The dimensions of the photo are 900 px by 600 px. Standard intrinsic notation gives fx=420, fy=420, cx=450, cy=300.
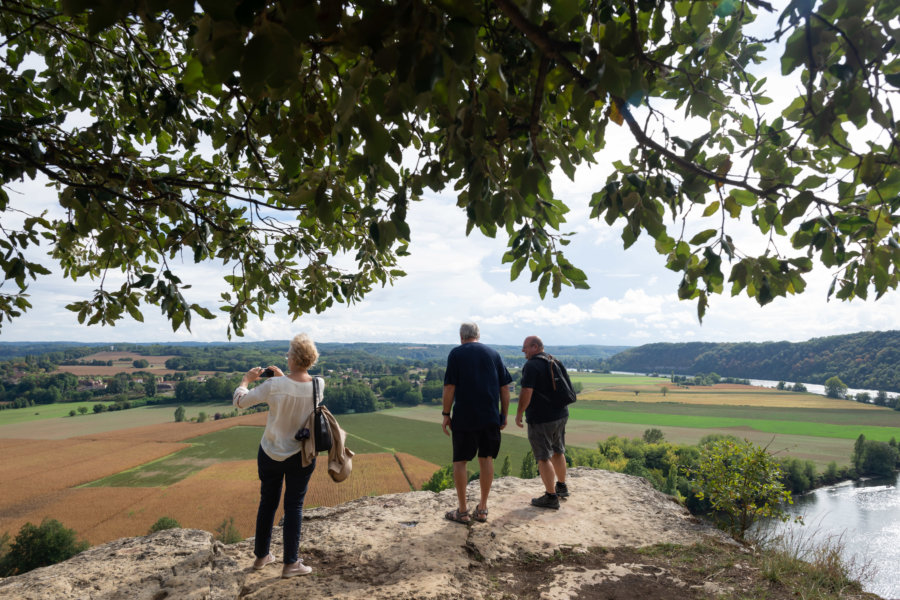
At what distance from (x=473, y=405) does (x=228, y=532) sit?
31129 mm

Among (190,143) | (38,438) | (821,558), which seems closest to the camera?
(190,143)

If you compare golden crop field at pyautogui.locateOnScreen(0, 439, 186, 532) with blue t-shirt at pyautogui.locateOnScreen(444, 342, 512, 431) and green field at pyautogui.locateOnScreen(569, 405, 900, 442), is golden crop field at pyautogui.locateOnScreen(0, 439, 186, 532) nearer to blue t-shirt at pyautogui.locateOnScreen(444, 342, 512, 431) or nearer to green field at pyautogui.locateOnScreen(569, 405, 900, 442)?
blue t-shirt at pyautogui.locateOnScreen(444, 342, 512, 431)

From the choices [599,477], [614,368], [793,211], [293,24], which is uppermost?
[293,24]

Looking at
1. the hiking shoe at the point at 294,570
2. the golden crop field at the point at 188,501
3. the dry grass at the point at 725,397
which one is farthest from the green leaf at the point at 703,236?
the dry grass at the point at 725,397

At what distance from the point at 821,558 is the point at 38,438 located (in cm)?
6706

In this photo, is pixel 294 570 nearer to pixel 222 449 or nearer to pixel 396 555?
pixel 396 555

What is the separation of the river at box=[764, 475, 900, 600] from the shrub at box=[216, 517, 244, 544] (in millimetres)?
36682

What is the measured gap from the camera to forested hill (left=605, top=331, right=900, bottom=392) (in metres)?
69.4

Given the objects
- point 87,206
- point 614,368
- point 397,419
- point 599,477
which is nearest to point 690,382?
point 614,368

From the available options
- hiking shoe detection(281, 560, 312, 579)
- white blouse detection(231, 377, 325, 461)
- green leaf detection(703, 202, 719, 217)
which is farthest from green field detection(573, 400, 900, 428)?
green leaf detection(703, 202, 719, 217)

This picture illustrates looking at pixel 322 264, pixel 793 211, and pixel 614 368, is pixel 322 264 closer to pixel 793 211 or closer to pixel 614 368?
pixel 793 211

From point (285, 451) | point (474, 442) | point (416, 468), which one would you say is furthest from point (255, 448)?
point (285, 451)

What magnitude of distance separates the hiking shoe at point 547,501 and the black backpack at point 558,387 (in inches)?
45.7

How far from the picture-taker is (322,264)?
4852mm
